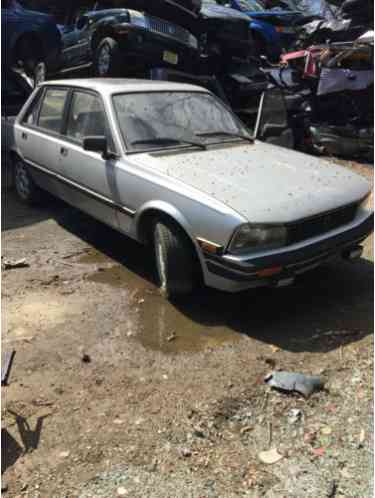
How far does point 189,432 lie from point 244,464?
343 millimetres

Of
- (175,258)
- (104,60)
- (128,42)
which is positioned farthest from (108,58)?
(175,258)

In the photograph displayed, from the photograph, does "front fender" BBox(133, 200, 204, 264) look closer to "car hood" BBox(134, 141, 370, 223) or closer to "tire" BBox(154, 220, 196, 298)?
"tire" BBox(154, 220, 196, 298)

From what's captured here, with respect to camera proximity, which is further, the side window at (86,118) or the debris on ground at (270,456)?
the side window at (86,118)

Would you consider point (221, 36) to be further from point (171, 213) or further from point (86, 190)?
point (171, 213)

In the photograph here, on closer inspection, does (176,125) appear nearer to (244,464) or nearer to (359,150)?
(244,464)

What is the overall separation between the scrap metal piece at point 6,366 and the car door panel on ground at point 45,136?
232 cm

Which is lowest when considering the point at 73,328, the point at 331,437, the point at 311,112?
the point at 73,328

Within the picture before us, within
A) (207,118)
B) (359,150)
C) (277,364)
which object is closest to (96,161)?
(207,118)

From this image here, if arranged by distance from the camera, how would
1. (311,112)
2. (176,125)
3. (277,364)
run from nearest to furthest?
(277,364), (176,125), (311,112)

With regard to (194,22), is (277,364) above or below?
below

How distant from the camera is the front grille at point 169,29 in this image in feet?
27.8

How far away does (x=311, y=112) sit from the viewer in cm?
911

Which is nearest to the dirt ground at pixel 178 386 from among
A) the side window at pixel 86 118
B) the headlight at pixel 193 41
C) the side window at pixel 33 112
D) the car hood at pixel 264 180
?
the car hood at pixel 264 180

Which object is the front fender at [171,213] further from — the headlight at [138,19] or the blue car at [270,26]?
the blue car at [270,26]
